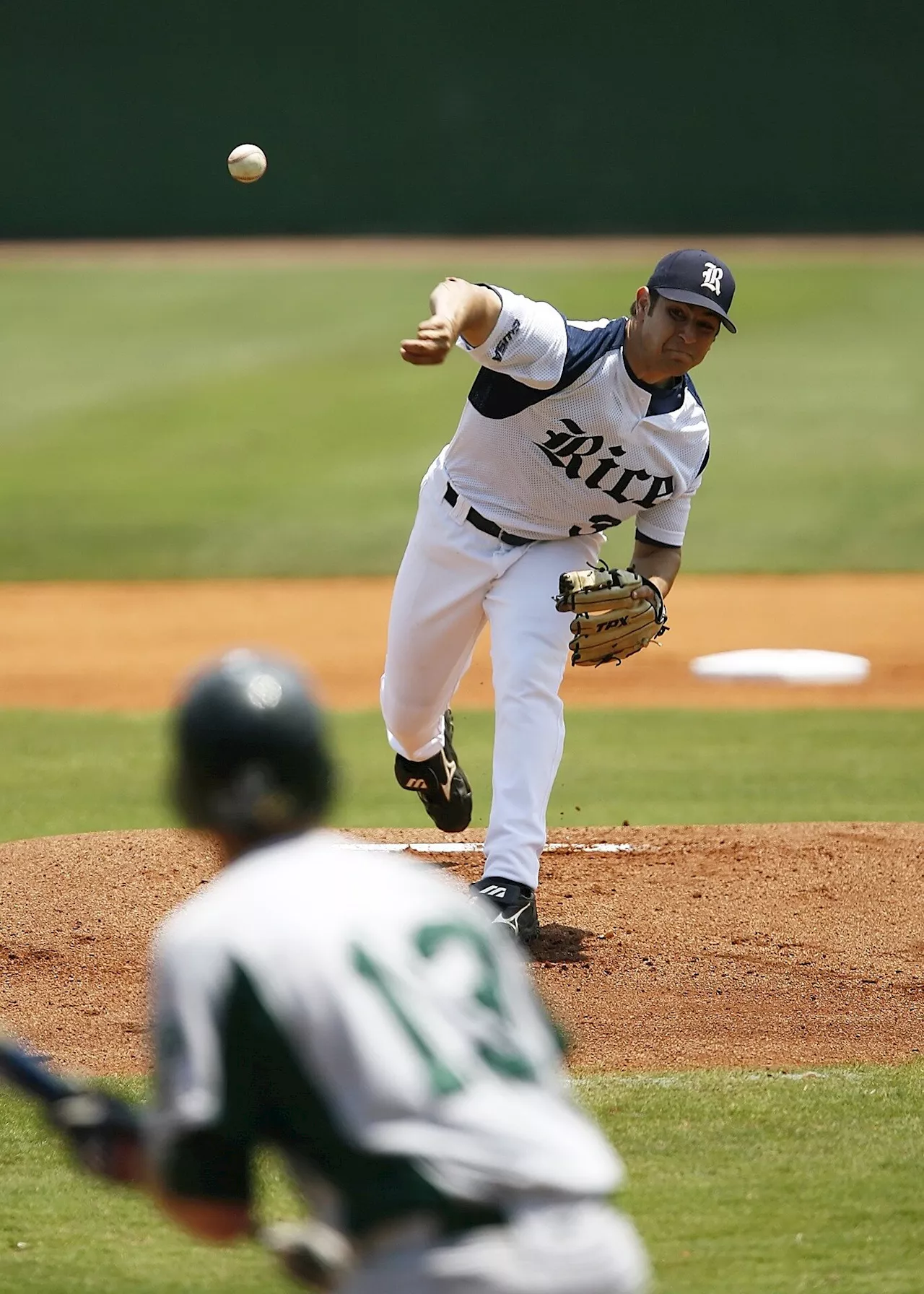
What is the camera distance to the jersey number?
188 centimetres

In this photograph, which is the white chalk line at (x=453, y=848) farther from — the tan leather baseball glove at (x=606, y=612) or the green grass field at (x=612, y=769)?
the tan leather baseball glove at (x=606, y=612)

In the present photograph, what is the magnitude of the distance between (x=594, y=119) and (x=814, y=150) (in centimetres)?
346

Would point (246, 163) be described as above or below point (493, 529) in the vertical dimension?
above

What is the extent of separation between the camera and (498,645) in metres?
5.30

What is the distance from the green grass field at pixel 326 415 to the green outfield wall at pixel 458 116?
2.48 m

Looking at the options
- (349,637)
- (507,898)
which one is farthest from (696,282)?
(349,637)

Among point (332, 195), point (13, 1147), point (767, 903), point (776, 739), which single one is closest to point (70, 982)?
point (13, 1147)

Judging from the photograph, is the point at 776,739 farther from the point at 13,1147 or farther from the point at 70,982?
the point at 13,1147

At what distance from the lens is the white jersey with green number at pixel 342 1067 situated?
1869 millimetres

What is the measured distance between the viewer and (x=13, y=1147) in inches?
158

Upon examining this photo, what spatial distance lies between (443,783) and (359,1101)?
4258 millimetres

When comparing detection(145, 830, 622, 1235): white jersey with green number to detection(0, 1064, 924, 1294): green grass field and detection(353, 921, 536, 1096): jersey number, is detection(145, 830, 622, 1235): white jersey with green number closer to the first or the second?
detection(353, 921, 536, 1096): jersey number

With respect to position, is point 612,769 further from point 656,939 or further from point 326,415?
point 326,415

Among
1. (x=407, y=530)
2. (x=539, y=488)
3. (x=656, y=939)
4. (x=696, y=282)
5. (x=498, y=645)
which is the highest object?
(x=696, y=282)
